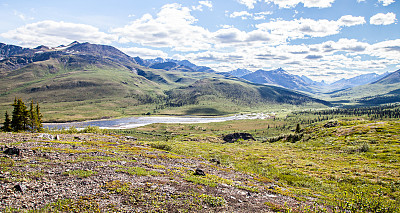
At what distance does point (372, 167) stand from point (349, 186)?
13255mm

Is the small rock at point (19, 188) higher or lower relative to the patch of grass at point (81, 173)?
higher

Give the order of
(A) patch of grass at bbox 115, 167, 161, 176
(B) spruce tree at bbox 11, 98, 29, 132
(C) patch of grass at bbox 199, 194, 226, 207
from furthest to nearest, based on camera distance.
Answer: (B) spruce tree at bbox 11, 98, 29, 132 < (A) patch of grass at bbox 115, 167, 161, 176 < (C) patch of grass at bbox 199, 194, 226, 207

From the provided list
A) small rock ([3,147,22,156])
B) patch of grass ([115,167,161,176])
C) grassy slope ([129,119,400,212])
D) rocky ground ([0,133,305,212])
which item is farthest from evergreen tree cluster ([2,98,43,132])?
patch of grass ([115,167,161,176])

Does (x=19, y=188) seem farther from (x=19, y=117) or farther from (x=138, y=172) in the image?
(x=19, y=117)

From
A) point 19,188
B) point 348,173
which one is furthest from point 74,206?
point 348,173

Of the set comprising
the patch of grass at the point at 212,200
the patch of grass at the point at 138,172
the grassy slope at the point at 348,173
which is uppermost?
the patch of grass at the point at 138,172

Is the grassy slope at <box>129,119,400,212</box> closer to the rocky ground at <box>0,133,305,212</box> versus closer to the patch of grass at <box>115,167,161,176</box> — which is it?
the rocky ground at <box>0,133,305,212</box>

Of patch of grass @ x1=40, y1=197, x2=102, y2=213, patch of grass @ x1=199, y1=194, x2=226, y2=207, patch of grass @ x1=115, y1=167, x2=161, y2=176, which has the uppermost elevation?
patch of grass @ x1=40, y1=197, x2=102, y2=213

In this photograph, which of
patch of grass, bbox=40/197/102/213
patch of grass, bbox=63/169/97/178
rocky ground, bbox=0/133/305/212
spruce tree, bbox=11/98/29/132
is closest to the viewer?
patch of grass, bbox=40/197/102/213

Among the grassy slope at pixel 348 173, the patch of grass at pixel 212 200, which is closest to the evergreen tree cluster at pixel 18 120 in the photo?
the grassy slope at pixel 348 173

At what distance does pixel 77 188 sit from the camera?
15.8 m

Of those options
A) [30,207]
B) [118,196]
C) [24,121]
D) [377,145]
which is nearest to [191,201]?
[118,196]

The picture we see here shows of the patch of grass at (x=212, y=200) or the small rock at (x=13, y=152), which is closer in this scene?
the patch of grass at (x=212, y=200)

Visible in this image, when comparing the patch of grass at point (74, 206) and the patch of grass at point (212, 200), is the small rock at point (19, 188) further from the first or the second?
the patch of grass at point (212, 200)
